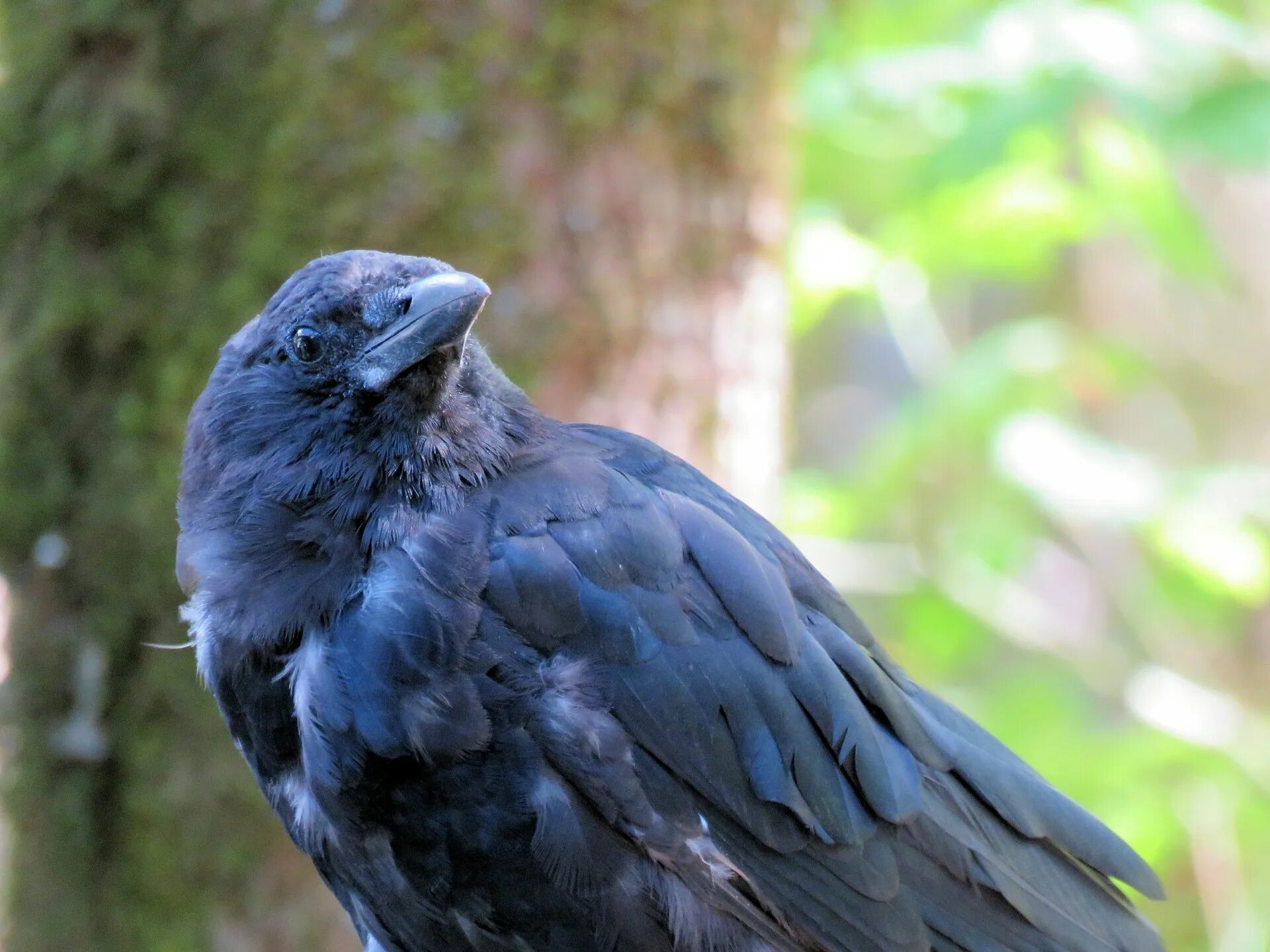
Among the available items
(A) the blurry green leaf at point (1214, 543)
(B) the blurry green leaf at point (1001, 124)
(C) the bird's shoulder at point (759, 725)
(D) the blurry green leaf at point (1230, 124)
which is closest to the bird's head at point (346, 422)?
(C) the bird's shoulder at point (759, 725)

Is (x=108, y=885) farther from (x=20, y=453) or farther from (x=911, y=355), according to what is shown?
(x=911, y=355)

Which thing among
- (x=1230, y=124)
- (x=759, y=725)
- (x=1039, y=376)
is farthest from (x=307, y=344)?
(x=1039, y=376)

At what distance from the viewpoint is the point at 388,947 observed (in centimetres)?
183

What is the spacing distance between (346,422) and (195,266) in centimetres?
A: 89

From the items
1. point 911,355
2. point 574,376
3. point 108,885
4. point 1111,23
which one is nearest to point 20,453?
point 108,885

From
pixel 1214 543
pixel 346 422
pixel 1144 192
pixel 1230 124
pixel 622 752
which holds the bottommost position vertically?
pixel 622 752

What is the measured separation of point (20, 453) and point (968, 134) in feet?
6.84

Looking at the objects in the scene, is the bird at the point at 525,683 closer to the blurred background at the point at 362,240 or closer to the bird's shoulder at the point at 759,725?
the bird's shoulder at the point at 759,725

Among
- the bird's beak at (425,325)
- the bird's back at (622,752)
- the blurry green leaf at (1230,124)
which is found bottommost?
the bird's back at (622,752)

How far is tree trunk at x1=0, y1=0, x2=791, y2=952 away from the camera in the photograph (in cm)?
230

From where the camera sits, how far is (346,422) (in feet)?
5.53

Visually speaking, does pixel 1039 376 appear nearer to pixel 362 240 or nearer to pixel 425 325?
pixel 362 240

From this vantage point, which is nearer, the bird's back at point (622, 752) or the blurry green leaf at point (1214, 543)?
the bird's back at point (622, 752)

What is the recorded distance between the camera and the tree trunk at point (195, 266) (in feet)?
7.54
